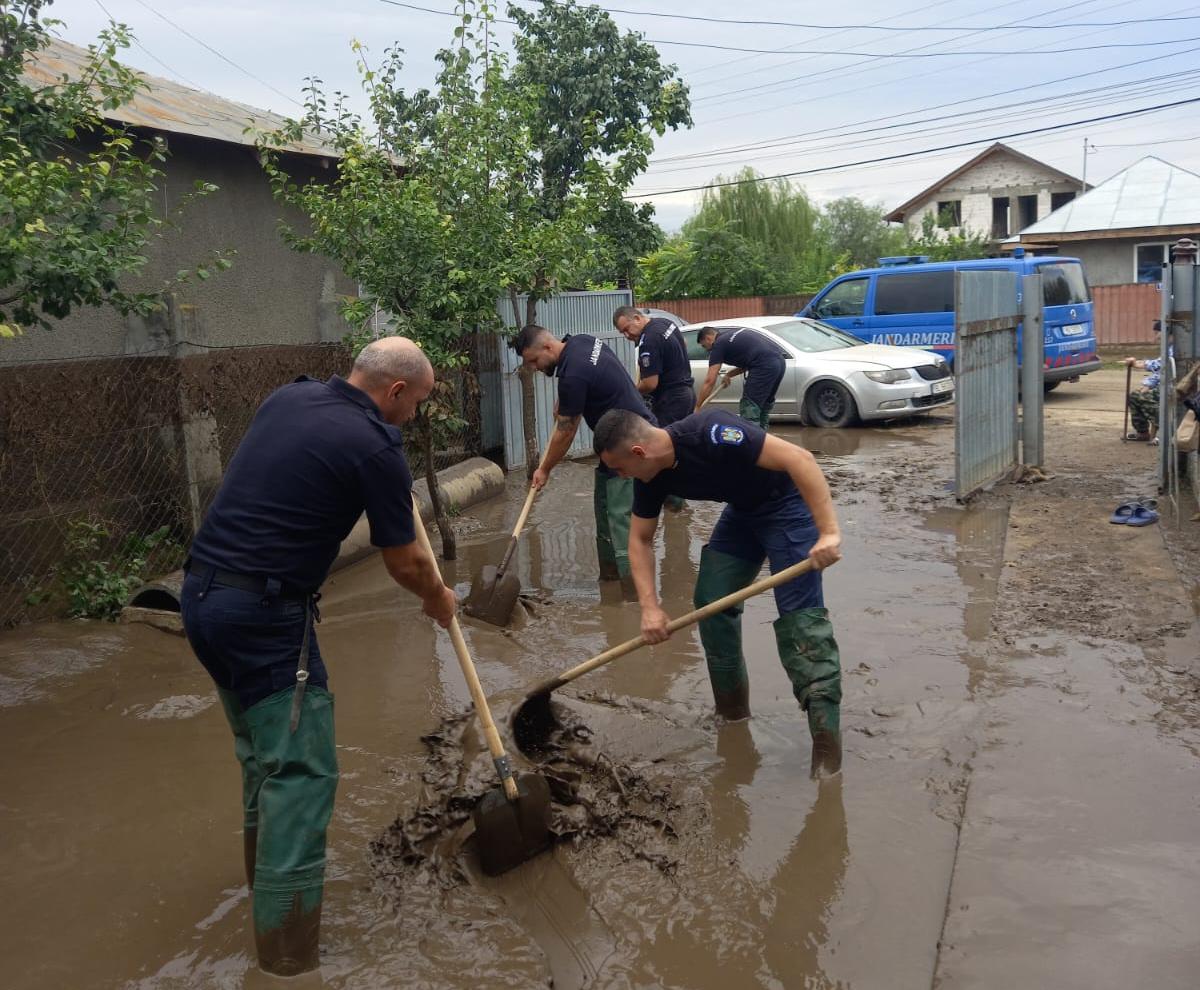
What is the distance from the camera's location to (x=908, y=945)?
3178mm

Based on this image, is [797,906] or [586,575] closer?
[797,906]

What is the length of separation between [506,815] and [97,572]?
3972mm

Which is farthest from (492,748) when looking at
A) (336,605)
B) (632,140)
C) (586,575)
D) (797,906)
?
(632,140)

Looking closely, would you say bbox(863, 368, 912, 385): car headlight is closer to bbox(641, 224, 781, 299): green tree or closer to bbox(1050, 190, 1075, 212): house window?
bbox(641, 224, 781, 299): green tree

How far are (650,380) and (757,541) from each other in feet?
12.4

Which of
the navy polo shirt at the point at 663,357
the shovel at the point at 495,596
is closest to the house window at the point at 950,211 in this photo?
the navy polo shirt at the point at 663,357

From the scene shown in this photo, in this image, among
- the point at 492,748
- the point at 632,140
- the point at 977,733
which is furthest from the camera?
the point at 632,140

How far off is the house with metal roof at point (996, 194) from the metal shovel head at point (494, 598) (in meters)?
35.0

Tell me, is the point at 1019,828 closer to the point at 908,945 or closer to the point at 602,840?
the point at 908,945

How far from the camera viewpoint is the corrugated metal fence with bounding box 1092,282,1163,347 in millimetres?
23953

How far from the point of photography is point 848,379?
13.5 metres

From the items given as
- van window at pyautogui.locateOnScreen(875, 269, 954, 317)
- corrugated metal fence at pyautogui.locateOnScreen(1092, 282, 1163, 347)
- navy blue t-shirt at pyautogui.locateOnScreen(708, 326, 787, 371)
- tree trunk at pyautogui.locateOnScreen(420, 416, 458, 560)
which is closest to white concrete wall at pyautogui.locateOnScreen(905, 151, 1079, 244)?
corrugated metal fence at pyautogui.locateOnScreen(1092, 282, 1163, 347)

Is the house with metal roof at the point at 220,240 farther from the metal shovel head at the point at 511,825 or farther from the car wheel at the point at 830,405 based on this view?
the car wheel at the point at 830,405

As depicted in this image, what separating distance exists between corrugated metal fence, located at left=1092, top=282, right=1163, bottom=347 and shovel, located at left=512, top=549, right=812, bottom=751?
22441mm
